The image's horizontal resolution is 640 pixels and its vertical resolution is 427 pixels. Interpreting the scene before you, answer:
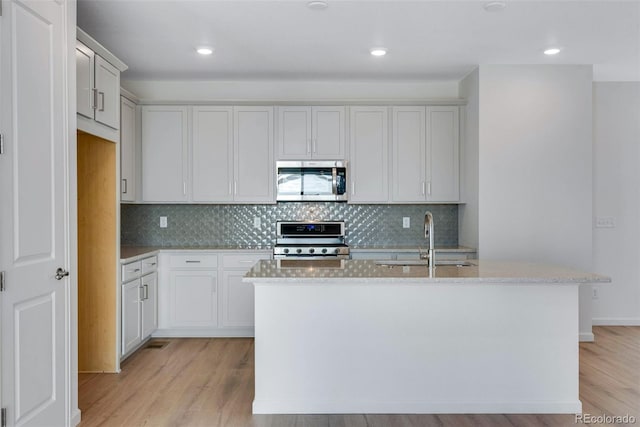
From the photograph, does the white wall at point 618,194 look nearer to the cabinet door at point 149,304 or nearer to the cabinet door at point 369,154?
the cabinet door at point 369,154

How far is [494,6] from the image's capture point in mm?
3268

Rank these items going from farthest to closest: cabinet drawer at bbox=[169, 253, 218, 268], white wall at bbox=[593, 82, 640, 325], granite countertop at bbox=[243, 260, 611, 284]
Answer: white wall at bbox=[593, 82, 640, 325] < cabinet drawer at bbox=[169, 253, 218, 268] < granite countertop at bbox=[243, 260, 611, 284]

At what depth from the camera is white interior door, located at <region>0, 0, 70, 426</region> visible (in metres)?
2.21

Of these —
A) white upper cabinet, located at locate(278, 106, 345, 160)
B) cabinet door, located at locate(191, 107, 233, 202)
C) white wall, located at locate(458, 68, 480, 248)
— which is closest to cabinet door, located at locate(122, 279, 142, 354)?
cabinet door, located at locate(191, 107, 233, 202)

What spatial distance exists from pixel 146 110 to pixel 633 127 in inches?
208

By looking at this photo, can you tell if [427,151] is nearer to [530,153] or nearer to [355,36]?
[530,153]

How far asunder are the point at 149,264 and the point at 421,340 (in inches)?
110

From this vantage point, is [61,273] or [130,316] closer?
[61,273]

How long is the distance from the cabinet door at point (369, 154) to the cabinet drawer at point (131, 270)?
2203 millimetres

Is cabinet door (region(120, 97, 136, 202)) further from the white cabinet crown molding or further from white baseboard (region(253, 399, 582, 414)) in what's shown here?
white baseboard (region(253, 399, 582, 414))

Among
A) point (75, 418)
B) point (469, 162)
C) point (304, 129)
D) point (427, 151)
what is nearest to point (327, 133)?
point (304, 129)

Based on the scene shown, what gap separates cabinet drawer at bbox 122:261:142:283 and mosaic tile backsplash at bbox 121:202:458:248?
42.0 inches

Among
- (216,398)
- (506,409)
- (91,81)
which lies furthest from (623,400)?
(91,81)

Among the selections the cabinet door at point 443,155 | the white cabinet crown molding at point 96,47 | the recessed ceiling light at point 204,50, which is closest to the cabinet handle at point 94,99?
the white cabinet crown molding at point 96,47
